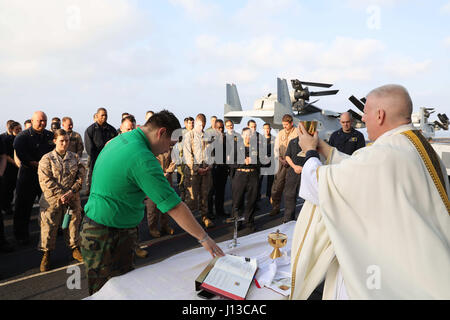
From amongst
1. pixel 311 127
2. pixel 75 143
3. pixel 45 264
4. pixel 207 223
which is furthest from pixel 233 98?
pixel 311 127

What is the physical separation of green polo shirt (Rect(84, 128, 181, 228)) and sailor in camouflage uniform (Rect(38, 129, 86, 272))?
2.11 metres

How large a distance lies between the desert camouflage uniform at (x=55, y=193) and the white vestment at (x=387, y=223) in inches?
137

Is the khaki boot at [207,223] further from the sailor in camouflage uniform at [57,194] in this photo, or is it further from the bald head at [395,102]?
the bald head at [395,102]

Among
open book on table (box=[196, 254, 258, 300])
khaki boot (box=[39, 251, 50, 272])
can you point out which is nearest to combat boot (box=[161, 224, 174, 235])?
khaki boot (box=[39, 251, 50, 272])

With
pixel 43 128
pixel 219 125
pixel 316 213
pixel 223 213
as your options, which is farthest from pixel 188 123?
pixel 316 213

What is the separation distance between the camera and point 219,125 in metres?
6.58

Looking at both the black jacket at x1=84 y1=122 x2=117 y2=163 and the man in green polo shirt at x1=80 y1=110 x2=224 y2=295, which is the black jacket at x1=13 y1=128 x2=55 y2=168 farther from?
the man in green polo shirt at x1=80 y1=110 x2=224 y2=295

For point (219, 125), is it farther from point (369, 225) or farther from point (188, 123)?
point (369, 225)

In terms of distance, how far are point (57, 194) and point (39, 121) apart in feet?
4.64

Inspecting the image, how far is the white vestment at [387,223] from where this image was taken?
1.29 metres

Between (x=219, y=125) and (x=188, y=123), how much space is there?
76 centimetres

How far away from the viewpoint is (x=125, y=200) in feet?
5.80

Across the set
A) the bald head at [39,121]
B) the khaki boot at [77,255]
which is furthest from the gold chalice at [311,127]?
the bald head at [39,121]

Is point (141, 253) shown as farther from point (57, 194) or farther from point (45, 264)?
point (57, 194)
